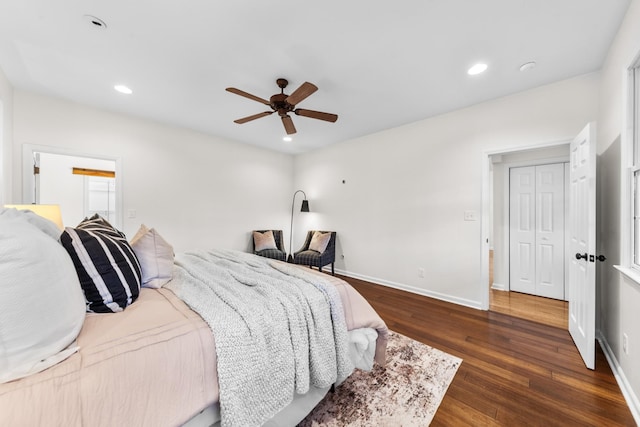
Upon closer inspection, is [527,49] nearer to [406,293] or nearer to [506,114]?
[506,114]

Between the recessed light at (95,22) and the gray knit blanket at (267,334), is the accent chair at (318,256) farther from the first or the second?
the recessed light at (95,22)

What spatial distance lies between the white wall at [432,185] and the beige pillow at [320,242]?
1.10 feet

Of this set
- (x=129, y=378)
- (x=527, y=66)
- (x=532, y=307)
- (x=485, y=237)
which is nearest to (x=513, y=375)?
(x=485, y=237)

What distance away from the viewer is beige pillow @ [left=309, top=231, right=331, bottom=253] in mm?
4454

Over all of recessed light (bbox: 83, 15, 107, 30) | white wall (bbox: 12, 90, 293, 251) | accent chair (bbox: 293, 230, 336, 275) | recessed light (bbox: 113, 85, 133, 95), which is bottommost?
accent chair (bbox: 293, 230, 336, 275)

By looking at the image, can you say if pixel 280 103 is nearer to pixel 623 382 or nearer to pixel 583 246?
pixel 583 246

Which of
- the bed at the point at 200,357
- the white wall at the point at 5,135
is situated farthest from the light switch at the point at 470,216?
the white wall at the point at 5,135

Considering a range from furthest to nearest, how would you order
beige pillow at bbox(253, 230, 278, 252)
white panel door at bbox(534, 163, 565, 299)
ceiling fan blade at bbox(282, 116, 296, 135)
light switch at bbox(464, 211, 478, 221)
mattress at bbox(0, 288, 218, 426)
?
beige pillow at bbox(253, 230, 278, 252)
white panel door at bbox(534, 163, 565, 299)
light switch at bbox(464, 211, 478, 221)
ceiling fan blade at bbox(282, 116, 296, 135)
mattress at bbox(0, 288, 218, 426)

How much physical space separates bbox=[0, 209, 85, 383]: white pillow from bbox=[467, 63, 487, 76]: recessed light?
3210mm

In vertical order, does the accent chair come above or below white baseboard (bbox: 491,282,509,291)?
above

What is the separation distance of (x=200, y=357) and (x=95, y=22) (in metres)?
2.39

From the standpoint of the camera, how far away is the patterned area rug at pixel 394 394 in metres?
1.49

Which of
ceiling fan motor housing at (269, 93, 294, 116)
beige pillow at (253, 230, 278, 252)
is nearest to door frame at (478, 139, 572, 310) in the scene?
ceiling fan motor housing at (269, 93, 294, 116)

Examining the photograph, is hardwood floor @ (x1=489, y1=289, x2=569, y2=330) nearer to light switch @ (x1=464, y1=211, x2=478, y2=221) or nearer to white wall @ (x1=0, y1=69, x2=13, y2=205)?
light switch @ (x1=464, y1=211, x2=478, y2=221)
